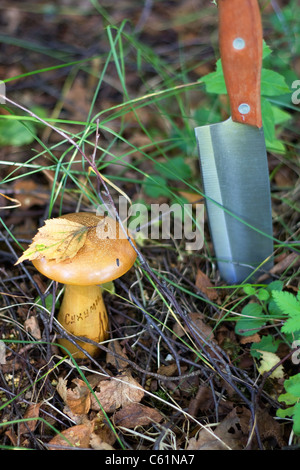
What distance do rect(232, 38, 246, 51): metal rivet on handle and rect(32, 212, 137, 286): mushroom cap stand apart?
0.81m

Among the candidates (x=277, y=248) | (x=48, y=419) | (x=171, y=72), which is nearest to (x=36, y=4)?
Answer: (x=171, y=72)

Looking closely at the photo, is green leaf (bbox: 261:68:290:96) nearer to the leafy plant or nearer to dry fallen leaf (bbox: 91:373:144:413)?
the leafy plant

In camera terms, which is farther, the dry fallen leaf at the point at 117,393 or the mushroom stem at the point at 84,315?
the mushroom stem at the point at 84,315

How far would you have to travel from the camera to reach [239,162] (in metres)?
1.93

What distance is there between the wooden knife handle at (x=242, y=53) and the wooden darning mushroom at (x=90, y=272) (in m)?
0.71

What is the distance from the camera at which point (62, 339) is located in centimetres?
189

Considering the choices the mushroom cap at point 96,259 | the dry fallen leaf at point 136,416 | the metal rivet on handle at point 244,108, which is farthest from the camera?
the metal rivet on handle at point 244,108

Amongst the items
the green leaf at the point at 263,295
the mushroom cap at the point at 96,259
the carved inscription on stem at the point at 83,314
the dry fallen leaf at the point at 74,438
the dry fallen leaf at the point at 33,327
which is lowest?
the dry fallen leaf at the point at 74,438

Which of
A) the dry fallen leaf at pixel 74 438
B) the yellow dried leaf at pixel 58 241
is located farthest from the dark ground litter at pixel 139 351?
the yellow dried leaf at pixel 58 241

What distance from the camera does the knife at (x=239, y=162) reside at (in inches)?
63.3

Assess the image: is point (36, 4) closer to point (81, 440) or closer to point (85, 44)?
point (85, 44)

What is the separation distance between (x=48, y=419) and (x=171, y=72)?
89.3 inches

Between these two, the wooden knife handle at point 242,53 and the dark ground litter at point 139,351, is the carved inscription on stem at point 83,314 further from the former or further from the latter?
the wooden knife handle at point 242,53

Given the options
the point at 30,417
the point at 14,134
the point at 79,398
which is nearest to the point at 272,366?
the point at 79,398
